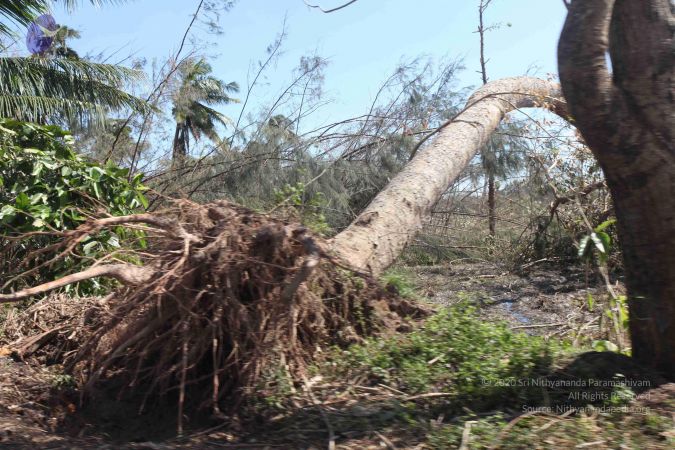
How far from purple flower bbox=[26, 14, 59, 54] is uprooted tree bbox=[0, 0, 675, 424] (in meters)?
6.30

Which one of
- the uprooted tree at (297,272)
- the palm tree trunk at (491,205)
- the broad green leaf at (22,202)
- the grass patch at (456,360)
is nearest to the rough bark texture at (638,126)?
the uprooted tree at (297,272)

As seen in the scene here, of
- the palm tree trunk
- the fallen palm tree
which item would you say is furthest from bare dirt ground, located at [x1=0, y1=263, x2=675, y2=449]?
the palm tree trunk

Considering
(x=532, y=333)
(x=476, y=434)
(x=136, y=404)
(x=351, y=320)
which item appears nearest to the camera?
(x=476, y=434)

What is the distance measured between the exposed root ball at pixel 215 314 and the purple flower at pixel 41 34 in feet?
21.7

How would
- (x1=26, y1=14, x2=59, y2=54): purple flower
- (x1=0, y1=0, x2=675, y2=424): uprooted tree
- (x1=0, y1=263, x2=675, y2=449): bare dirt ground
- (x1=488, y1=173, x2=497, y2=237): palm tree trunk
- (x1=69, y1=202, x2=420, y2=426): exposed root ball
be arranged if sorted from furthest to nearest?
(x1=488, y1=173, x2=497, y2=237): palm tree trunk → (x1=26, y1=14, x2=59, y2=54): purple flower → (x1=69, y1=202, x2=420, y2=426): exposed root ball → (x1=0, y1=0, x2=675, y2=424): uprooted tree → (x1=0, y1=263, x2=675, y2=449): bare dirt ground

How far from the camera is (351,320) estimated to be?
517 cm

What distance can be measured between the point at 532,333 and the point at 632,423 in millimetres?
2661

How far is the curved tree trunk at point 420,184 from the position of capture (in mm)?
5996

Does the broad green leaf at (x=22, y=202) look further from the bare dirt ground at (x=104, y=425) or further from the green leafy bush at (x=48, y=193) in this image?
the bare dirt ground at (x=104, y=425)

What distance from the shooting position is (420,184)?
273 inches

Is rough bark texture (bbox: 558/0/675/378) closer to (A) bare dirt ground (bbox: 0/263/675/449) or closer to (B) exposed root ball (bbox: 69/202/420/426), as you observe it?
(A) bare dirt ground (bbox: 0/263/675/449)

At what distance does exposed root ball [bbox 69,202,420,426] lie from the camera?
14.4ft

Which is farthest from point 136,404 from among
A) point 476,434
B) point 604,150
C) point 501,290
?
point 501,290

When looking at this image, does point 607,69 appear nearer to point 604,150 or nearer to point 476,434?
point 604,150
